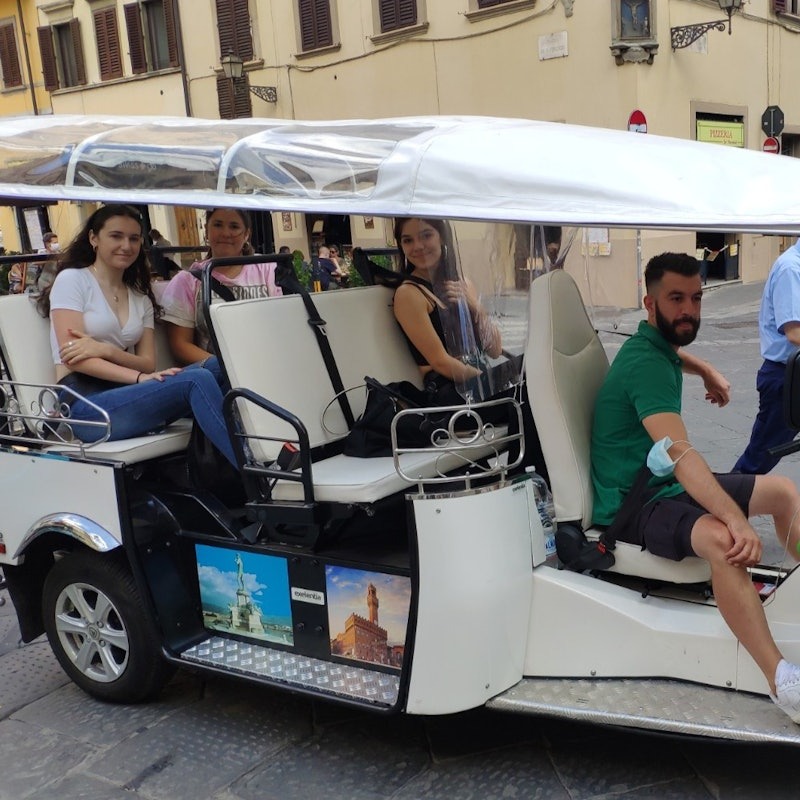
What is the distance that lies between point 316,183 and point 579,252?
1143mm

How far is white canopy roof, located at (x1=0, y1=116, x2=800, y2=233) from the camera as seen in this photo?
2229 millimetres

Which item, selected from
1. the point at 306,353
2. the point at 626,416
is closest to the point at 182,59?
the point at 306,353

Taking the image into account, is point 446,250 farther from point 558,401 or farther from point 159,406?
point 159,406

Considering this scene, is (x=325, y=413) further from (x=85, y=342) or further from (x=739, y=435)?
(x=739, y=435)

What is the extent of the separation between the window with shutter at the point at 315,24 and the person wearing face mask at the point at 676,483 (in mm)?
16246

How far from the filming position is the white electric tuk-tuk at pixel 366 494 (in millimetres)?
2447

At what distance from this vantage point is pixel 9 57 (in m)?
23.0

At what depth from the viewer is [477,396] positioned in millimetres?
2961

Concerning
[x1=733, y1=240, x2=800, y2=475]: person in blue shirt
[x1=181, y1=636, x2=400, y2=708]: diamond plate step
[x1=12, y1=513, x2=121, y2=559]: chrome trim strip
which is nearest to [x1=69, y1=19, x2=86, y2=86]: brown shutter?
[x1=12, y1=513, x2=121, y2=559]: chrome trim strip

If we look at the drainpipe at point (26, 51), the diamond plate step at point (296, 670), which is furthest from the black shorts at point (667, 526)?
the drainpipe at point (26, 51)

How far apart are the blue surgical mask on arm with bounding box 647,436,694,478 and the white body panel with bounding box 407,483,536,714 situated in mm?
425

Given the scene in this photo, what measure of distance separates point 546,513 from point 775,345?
197 cm

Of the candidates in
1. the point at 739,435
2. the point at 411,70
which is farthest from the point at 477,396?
the point at 411,70

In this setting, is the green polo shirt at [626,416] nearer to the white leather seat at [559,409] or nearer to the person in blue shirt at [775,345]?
the white leather seat at [559,409]
